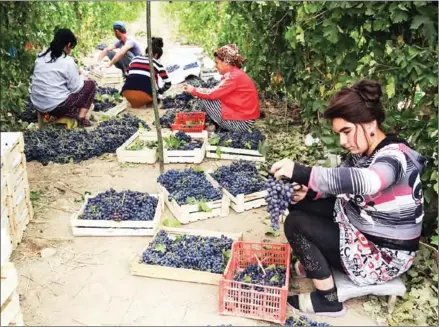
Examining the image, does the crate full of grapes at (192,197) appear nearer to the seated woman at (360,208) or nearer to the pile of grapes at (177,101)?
the seated woman at (360,208)

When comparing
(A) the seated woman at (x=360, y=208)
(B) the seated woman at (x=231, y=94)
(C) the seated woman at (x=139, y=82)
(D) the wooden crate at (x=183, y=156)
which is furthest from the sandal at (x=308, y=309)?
(C) the seated woman at (x=139, y=82)

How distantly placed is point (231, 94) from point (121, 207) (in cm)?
238

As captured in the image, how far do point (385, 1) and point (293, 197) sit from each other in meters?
1.56

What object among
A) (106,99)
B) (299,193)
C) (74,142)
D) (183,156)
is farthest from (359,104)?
(106,99)

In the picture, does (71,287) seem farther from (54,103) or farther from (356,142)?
(54,103)

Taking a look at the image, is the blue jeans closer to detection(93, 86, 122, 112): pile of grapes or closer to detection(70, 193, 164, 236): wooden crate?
detection(93, 86, 122, 112): pile of grapes

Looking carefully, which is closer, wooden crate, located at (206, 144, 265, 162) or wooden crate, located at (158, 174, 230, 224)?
wooden crate, located at (158, 174, 230, 224)

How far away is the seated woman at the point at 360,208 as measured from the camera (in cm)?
290

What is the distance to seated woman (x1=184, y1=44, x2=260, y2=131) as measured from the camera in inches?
236

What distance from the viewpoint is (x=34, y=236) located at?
4.25 meters

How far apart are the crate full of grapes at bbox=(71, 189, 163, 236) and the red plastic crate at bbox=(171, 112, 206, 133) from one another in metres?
1.95

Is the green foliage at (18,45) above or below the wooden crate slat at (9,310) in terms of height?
above

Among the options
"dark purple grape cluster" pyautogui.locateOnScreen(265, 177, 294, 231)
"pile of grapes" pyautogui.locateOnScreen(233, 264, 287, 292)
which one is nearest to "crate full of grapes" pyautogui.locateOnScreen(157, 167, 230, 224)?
"pile of grapes" pyautogui.locateOnScreen(233, 264, 287, 292)

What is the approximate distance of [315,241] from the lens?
323 cm
